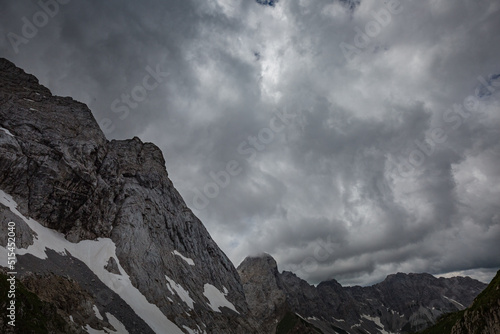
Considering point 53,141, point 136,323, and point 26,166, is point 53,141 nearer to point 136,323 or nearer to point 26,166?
point 26,166

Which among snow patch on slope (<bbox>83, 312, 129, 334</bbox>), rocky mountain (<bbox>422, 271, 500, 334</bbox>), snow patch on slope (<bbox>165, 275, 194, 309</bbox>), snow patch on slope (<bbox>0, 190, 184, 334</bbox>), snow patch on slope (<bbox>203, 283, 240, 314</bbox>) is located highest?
rocky mountain (<bbox>422, 271, 500, 334</bbox>)

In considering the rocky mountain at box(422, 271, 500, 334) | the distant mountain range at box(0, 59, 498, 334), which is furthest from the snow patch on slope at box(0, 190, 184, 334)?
the rocky mountain at box(422, 271, 500, 334)

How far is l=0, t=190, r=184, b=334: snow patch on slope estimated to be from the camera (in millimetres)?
65750

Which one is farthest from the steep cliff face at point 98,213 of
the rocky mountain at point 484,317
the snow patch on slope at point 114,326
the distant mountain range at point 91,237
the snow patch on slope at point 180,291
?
the rocky mountain at point 484,317

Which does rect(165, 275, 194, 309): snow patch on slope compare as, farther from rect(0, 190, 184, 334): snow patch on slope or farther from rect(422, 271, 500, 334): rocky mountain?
rect(422, 271, 500, 334): rocky mountain

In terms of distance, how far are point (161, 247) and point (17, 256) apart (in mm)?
49082

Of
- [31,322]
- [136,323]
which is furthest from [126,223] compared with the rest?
[31,322]

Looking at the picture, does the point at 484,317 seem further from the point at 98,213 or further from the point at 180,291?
the point at 98,213

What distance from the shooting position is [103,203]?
295 ft

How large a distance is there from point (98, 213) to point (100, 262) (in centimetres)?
1681

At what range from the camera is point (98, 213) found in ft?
283

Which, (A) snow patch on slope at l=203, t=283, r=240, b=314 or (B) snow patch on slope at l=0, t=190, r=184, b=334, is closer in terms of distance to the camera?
(B) snow patch on slope at l=0, t=190, r=184, b=334

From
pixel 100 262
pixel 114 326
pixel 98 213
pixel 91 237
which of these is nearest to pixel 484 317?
pixel 114 326

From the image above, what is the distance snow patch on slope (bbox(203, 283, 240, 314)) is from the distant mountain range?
53 centimetres
